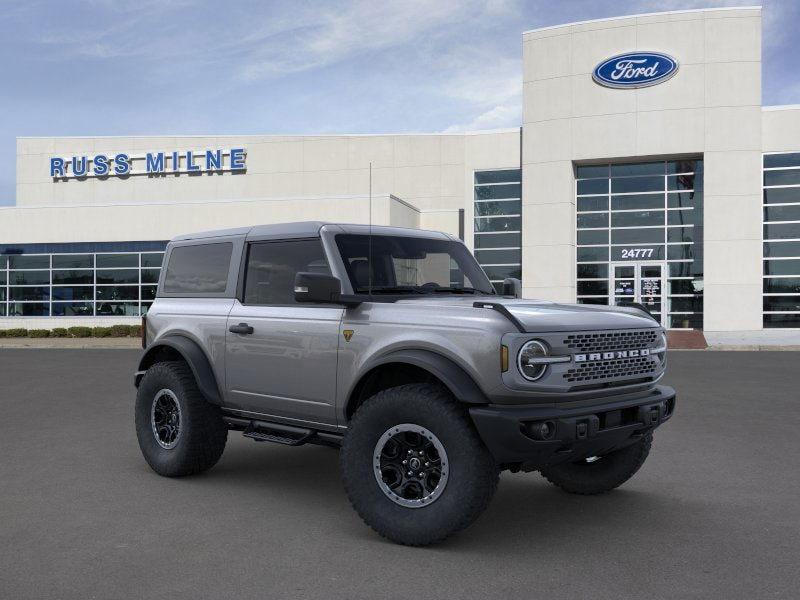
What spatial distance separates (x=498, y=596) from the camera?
4.06m

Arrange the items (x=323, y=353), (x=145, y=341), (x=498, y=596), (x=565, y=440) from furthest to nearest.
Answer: (x=145, y=341)
(x=323, y=353)
(x=565, y=440)
(x=498, y=596)

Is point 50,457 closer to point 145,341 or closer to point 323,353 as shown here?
point 145,341

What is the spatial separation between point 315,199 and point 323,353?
28567mm

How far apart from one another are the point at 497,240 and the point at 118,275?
17.1 m

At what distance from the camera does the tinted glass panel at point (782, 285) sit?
30641 millimetres

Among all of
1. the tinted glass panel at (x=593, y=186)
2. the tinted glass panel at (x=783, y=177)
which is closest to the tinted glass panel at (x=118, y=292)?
the tinted glass panel at (x=593, y=186)

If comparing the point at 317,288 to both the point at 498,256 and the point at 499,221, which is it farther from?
the point at 499,221

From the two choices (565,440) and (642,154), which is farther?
(642,154)

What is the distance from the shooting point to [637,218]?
107ft

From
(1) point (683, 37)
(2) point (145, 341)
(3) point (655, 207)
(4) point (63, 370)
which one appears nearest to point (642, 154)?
(3) point (655, 207)

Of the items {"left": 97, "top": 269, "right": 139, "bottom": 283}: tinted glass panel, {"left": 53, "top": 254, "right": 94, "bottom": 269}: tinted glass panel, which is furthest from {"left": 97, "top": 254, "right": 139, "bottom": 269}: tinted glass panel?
{"left": 53, "top": 254, "right": 94, "bottom": 269}: tinted glass panel

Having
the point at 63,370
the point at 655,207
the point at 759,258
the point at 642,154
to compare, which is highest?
the point at 642,154

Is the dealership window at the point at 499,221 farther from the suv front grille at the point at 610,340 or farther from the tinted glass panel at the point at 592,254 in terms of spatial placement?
the suv front grille at the point at 610,340

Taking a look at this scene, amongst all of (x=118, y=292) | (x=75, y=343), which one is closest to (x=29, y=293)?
(x=118, y=292)
